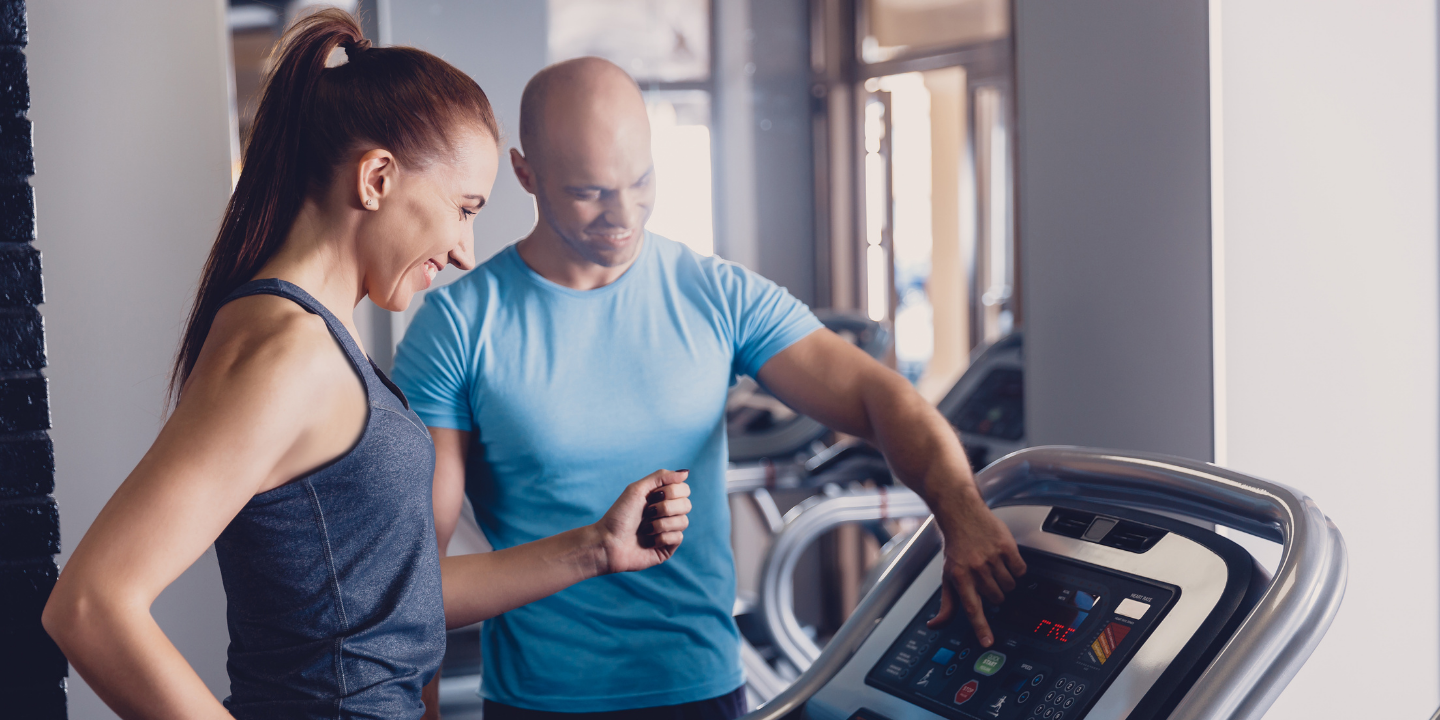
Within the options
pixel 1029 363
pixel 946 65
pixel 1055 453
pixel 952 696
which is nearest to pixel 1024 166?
pixel 1029 363

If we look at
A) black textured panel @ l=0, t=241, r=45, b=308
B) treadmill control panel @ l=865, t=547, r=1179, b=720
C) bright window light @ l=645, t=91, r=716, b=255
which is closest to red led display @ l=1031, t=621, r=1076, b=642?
treadmill control panel @ l=865, t=547, r=1179, b=720

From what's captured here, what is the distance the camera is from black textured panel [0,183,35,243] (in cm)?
118

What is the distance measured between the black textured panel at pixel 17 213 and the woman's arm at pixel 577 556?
1.91ft

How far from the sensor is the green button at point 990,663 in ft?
3.49

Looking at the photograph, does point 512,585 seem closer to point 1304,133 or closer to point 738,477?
point 1304,133

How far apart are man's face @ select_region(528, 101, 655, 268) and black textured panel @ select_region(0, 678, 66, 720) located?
0.77 metres

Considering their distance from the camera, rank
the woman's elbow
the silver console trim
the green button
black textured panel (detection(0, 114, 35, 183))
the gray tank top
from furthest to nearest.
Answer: black textured panel (detection(0, 114, 35, 183)) < the green button < the silver console trim < the gray tank top < the woman's elbow

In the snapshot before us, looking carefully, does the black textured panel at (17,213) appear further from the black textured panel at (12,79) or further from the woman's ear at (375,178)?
the woman's ear at (375,178)

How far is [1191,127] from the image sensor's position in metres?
1.34

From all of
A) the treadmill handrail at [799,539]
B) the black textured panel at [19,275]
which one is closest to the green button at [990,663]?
the black textured panel at [19,275]

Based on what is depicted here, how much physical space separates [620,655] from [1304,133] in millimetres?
1059

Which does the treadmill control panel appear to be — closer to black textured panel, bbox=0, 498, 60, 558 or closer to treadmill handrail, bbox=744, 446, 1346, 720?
treadmill handrail, bbox=744, 446, 1346, 720

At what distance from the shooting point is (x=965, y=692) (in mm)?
1070

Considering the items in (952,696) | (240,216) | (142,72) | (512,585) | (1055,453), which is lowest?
(952,696)
